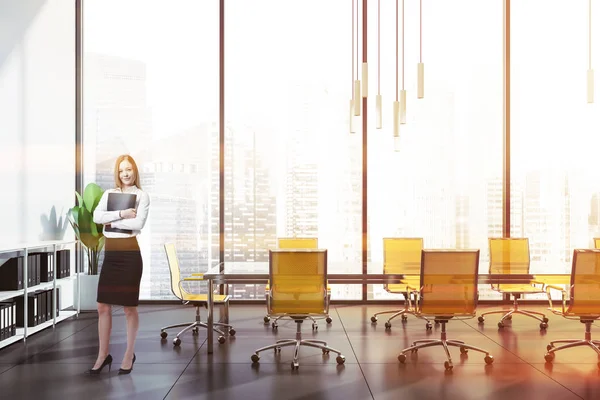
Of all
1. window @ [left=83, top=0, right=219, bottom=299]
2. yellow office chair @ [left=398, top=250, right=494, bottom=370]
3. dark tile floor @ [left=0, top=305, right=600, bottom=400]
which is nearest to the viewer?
dark tile floor @ [left=0, top=305, right=600, bottom=400]

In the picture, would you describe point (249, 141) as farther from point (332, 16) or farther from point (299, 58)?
point (332, 16)

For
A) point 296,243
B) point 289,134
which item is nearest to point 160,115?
point 289,134

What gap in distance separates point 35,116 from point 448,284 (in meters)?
5.26

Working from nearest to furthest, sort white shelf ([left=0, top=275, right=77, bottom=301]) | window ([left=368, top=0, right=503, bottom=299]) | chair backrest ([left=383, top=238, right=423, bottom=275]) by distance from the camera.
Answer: white shelf ([left=0, top=275, right=77, bottom=301])
chair backrest ([left=383, top=238, right=423, bottom=275])
window ([left=368, top=0, right=503, bottom=299])

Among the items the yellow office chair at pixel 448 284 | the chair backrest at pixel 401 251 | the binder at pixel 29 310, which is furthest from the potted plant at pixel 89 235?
the yellow office chair at pixel 448 284

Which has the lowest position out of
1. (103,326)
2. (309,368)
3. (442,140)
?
(309,368)

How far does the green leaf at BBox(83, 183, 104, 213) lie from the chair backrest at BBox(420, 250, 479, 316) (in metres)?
4.54

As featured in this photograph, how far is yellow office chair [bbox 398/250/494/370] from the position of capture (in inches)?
190

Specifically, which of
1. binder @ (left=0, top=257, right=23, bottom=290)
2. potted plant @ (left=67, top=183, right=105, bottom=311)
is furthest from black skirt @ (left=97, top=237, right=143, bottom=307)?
potted plant @ (left=67, top=183, right=105, bottom=311)

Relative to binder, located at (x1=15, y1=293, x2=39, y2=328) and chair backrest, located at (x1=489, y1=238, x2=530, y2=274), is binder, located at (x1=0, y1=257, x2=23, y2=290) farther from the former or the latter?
chair backrest, located at (x1=489, y1=238, x2=530, y2=274)

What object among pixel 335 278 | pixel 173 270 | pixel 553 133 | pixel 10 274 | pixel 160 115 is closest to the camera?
pixel 335 278

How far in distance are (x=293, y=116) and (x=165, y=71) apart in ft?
6.44

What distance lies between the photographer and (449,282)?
4.86 metres

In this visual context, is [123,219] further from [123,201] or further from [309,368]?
[309,368]
